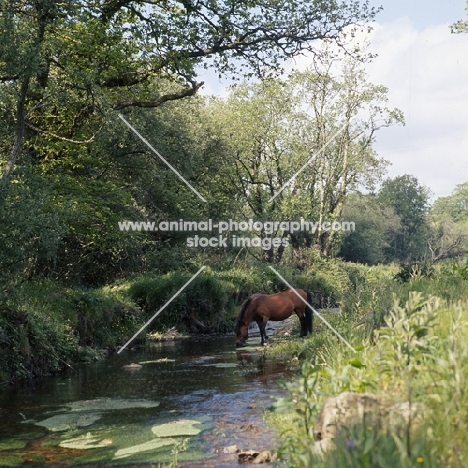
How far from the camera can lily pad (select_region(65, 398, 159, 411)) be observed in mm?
10367

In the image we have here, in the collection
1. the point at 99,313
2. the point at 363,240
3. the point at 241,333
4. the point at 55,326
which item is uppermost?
the point at 363,240

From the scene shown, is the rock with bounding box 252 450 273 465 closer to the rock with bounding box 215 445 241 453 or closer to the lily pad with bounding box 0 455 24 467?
the rock with bounding box 215 445 241 453

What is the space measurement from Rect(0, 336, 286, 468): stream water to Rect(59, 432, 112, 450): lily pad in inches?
0.5

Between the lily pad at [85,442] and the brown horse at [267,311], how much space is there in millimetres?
10286

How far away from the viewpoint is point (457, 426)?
4234 millimetres

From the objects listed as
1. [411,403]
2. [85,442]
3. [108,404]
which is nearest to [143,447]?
[85,442]

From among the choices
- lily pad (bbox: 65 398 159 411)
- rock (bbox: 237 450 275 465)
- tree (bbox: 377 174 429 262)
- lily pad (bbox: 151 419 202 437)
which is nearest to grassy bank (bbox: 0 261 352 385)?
lily pad (bbox: 65 398 159 411)

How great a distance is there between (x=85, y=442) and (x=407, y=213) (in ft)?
269

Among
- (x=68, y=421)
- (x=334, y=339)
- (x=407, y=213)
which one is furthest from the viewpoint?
(x=407, y=213)

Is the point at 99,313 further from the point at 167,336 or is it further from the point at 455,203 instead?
the point at 455,203

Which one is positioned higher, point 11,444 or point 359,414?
point 359,414

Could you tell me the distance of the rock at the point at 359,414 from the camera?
4305mm

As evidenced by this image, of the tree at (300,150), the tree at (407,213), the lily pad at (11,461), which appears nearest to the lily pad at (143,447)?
the lily pad at (11,461)

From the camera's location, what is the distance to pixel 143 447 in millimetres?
7672
